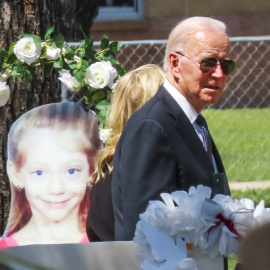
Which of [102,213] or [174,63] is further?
[102,213]

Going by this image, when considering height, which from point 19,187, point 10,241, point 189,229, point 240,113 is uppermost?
point 189,229

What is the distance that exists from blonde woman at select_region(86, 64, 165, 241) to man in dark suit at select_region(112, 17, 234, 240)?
0.28m

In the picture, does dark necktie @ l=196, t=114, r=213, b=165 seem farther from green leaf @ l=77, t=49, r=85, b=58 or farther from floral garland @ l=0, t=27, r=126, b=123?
green leaf @ l=77, t=49, r=85, b=58

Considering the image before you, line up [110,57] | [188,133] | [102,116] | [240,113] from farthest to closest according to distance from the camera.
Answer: [240,113], [110,57], [102,116], [188,133]

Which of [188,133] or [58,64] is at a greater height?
[188,133]

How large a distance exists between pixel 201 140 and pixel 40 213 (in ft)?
3.78

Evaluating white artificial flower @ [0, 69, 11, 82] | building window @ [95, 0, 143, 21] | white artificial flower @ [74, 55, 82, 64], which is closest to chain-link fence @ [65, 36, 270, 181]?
building window @ [95, 0, 143, 21]

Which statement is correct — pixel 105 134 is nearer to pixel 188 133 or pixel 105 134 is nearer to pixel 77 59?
pixel 77 59

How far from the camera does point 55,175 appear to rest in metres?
3.80

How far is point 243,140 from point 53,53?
569 centimetres

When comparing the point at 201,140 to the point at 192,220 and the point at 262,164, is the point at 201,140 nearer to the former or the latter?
the point at 192,220

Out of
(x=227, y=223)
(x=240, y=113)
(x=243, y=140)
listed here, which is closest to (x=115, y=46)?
(x=227, y=223)

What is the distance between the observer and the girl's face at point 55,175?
380cm

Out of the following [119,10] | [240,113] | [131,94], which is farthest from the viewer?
[119,10]
